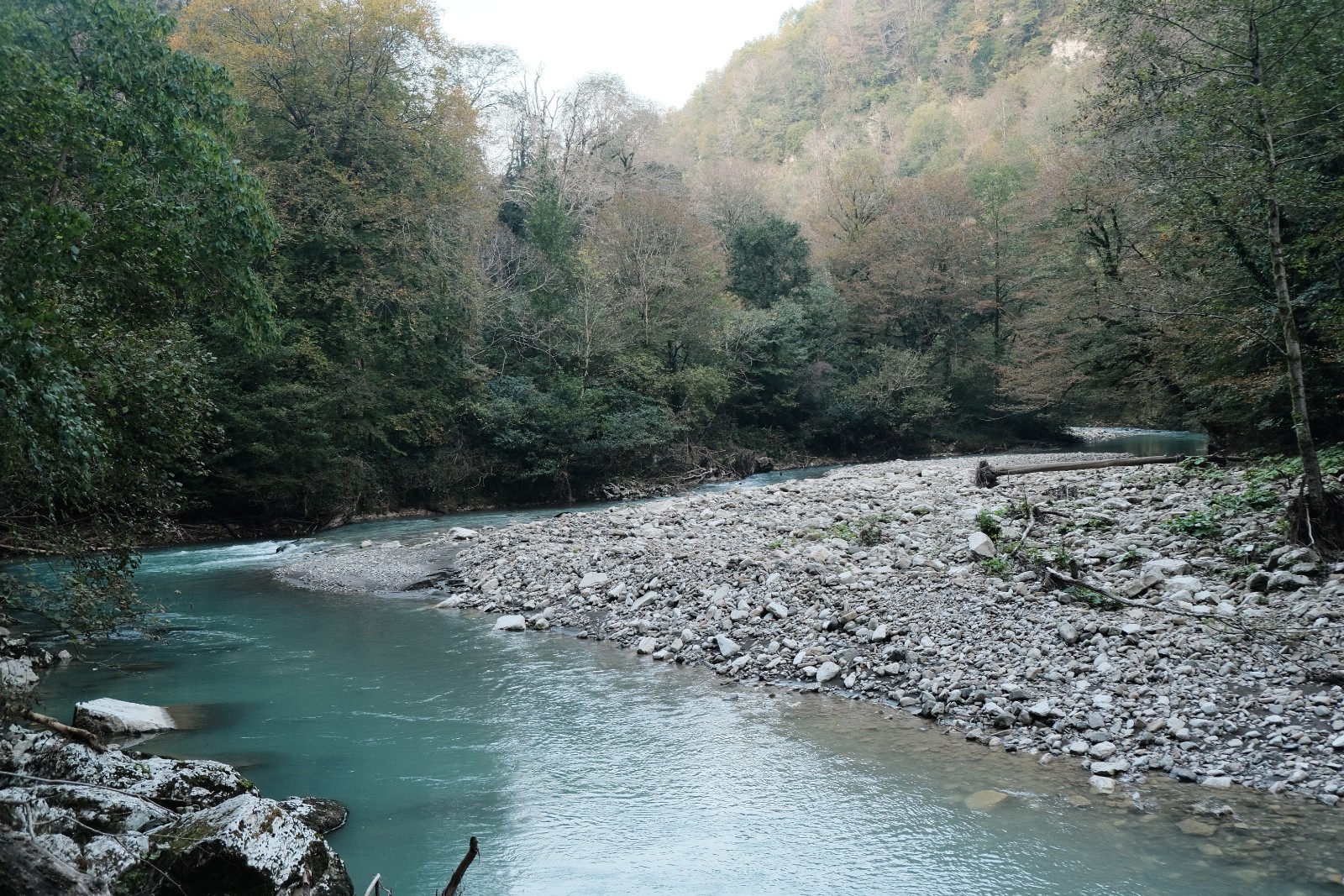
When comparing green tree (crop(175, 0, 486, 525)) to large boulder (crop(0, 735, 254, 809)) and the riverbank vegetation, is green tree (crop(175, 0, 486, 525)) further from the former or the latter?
large boulder (crop(0, 735, 254, 809))

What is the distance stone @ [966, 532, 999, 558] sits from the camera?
9.19 m

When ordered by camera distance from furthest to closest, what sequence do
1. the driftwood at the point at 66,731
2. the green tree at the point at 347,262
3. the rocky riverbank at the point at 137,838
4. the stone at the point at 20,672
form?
the green tree at the point at 347,262, the stone at the point at 20,672, the driftwood at the point at 66,731, the rocky riverbank at the point at 137,838

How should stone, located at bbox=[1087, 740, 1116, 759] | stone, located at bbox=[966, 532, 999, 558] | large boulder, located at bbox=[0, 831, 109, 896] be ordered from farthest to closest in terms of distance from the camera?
stone, located at bbox=[966, 532, 999, 558] → stone, located at bbox=[1087, 740, 1116, 759] → large boulder, located at bbox=[0, 831, 109, 896]

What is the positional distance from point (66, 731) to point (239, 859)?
173 cm

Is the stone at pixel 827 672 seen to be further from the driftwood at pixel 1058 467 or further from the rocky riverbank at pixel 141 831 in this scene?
the driftwood at pixel 1058 467

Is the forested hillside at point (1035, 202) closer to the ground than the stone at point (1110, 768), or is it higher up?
higher up

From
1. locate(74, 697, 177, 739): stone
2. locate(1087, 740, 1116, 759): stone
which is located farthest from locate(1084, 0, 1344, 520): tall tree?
locate(74, 697, 177, 739): stone

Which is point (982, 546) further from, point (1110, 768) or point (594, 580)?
point (594, 580)

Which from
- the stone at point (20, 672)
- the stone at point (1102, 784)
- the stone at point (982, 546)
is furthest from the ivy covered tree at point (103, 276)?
the stone at point (982, 546)

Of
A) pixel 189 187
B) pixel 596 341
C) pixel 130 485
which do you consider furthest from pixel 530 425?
pixel 130 485

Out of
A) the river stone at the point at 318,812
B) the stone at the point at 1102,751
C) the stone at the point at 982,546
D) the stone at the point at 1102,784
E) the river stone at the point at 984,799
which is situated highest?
the stone at the point at 982,546

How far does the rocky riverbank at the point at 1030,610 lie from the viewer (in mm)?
5750

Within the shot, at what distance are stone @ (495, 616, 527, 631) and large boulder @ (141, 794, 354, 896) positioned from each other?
20.0ft

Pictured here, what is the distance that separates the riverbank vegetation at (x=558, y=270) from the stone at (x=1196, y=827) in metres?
4.56
